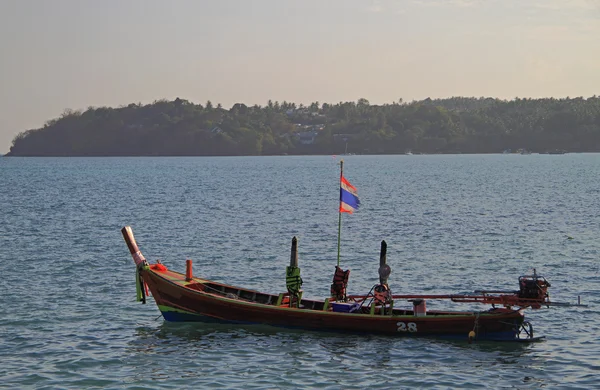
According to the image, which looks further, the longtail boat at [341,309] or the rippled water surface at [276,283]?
the longtail boat at [341,309]

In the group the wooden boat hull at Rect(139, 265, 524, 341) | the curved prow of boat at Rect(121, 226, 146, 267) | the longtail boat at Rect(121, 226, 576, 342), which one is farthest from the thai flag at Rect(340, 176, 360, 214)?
→ the curved prow of boat at Rect(121, 226, 146, 267)

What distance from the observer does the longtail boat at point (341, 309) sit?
93.1 feet

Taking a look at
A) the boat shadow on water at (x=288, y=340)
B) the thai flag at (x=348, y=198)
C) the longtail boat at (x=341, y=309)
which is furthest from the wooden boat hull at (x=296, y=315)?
the thai flag at (x=348, y=198)

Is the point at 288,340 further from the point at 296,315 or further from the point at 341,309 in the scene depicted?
the point at 341,309

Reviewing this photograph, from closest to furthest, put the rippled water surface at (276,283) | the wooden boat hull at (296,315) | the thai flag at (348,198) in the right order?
1. the rippled water surface at (276,283)
2. the wooden boat hull at (296,315)
3. the thai flag at (348,198)

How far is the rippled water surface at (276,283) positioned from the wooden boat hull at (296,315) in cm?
40

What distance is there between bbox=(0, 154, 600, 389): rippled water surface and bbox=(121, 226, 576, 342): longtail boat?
0.43 m

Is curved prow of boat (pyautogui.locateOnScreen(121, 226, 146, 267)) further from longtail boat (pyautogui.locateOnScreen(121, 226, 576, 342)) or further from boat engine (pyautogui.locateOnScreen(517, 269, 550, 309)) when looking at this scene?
boat engine (pyautogui.locateOnScreen(517, 269, 550, 309))

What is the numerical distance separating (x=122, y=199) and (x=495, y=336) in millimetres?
73016

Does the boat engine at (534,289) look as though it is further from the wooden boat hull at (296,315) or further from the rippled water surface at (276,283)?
the rippled water surface at (276,283)

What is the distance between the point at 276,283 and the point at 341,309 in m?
9.80

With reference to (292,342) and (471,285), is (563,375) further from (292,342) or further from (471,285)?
(471,285)

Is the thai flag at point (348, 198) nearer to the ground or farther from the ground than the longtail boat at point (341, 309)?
farther from the ground

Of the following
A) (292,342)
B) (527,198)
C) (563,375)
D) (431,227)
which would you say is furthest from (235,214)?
(563,375)
